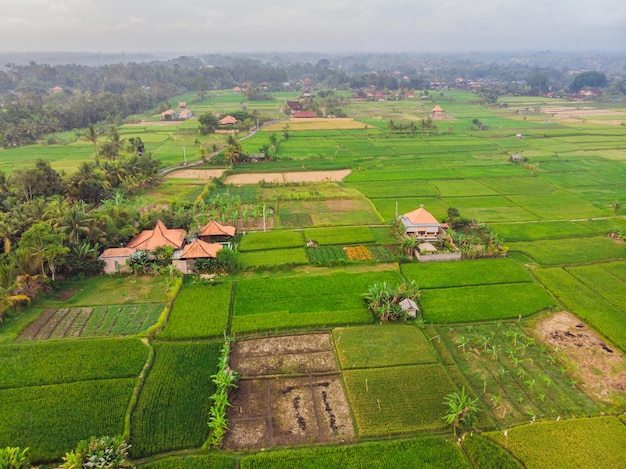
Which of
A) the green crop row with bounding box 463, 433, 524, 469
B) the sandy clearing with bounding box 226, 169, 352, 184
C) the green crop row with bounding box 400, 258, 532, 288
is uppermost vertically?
the sandy clearing with bounding box 226, 169, 352, 184

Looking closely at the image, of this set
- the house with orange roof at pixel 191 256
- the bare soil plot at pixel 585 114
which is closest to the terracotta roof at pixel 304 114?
the bare soil plot at pixel 585 114

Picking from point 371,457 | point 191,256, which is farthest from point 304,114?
point 371,457

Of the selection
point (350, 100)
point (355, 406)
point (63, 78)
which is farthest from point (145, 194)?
point (63, 78)

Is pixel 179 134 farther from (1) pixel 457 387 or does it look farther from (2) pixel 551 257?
(1) pixel 457 387

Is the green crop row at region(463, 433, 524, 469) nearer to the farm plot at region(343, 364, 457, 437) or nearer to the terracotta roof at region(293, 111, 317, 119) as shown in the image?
the farm plot at region(343, 364, 457, 437)

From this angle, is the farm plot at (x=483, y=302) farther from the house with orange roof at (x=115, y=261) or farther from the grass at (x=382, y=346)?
the house with orange roof at (x=115, y=261)

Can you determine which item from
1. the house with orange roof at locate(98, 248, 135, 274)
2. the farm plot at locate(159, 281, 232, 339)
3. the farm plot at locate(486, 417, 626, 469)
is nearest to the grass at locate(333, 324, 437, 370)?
the farm plot at locate(486, 417, 626, 469)
